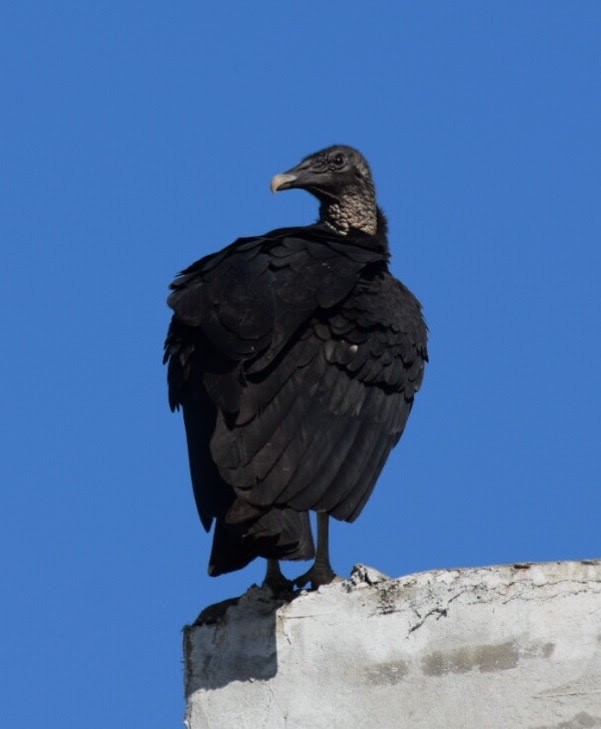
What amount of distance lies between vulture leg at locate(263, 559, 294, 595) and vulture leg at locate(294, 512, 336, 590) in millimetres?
63

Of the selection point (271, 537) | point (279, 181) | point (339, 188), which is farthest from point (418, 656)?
point (339, 188)

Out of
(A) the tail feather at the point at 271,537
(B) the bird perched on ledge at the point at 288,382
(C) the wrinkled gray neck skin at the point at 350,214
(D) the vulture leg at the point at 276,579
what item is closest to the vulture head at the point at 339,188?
(C) the wrinkled gray neck skin at the point at 350,214

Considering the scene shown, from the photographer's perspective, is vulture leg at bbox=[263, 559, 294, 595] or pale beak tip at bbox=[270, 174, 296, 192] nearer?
vulture leg at bbox=[263, 559, 294, 595]

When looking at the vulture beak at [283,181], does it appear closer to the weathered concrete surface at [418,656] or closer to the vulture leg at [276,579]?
the vulture leg at [276,579]

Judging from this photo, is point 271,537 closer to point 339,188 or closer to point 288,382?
point 288,382

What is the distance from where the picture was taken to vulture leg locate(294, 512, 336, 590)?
19.2 ft

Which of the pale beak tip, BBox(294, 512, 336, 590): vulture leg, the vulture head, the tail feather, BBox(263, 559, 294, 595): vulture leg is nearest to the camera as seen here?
the tail feather

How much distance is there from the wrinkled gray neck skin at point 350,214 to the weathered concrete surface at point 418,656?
2.56m

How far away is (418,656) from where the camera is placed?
4.64m

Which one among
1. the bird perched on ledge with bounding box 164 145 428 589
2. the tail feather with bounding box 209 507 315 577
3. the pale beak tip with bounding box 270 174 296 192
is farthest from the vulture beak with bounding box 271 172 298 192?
the tail feather with bounding box 209 507 315 577

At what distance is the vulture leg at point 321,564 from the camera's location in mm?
5848

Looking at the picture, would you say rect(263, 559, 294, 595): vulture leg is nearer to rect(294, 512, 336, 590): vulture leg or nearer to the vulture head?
rect(294, 512, 336, 590): vulture leg

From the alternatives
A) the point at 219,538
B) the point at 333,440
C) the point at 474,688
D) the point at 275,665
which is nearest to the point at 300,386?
the point at 333,440

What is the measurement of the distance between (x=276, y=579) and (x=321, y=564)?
0.20 meters
